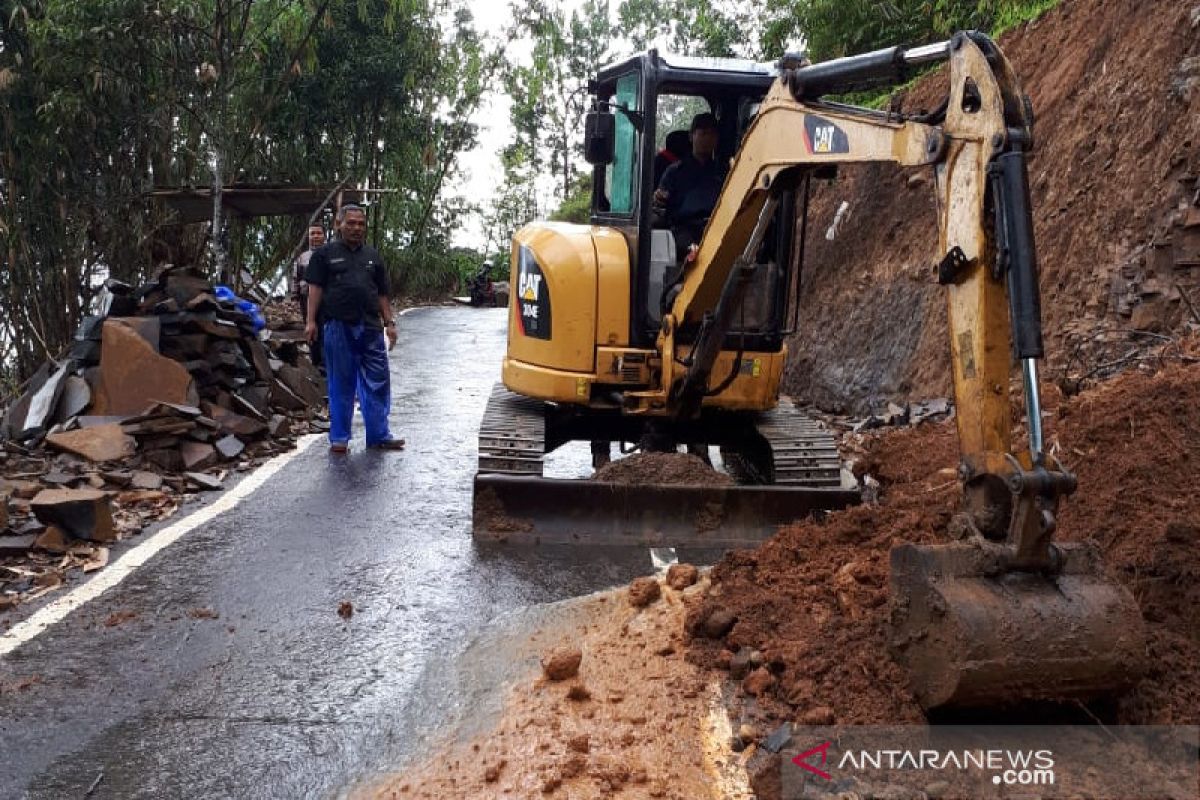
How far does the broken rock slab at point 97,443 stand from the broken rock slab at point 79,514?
1789 millimetres

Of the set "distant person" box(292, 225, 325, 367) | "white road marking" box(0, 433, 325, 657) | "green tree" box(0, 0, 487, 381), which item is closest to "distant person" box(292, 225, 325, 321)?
"distant person" box(292, 225, 325, 367)

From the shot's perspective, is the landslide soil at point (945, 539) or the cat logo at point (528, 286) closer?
the landslide soil at point (945, 539)

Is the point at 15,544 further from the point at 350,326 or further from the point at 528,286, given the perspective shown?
the point at 350,326

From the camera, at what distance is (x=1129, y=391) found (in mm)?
6262

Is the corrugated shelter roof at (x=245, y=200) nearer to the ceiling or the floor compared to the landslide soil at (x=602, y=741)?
nearer to the ceiling

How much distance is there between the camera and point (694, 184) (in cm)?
716

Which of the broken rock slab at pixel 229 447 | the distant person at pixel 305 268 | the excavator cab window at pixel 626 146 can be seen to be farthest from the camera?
the distant person at pixel 305 268

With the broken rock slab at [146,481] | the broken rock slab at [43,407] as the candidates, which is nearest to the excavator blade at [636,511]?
the broken rock slab at [146,481]

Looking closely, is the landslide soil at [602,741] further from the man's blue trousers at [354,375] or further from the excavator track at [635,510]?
the man's blue trousers at [354,375]

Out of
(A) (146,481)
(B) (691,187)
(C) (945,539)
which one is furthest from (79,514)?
(C) (945,539)

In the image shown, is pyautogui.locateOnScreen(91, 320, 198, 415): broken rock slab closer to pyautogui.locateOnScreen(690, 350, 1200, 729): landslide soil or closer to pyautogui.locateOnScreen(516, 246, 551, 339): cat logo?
pyautogui.locateOnScreen(516, 246, 551, 339): cat logo

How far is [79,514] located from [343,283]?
3458mm

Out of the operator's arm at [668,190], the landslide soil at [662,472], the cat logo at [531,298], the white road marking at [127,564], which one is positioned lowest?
the white road marking at [127,564]

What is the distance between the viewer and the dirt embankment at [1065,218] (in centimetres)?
847
